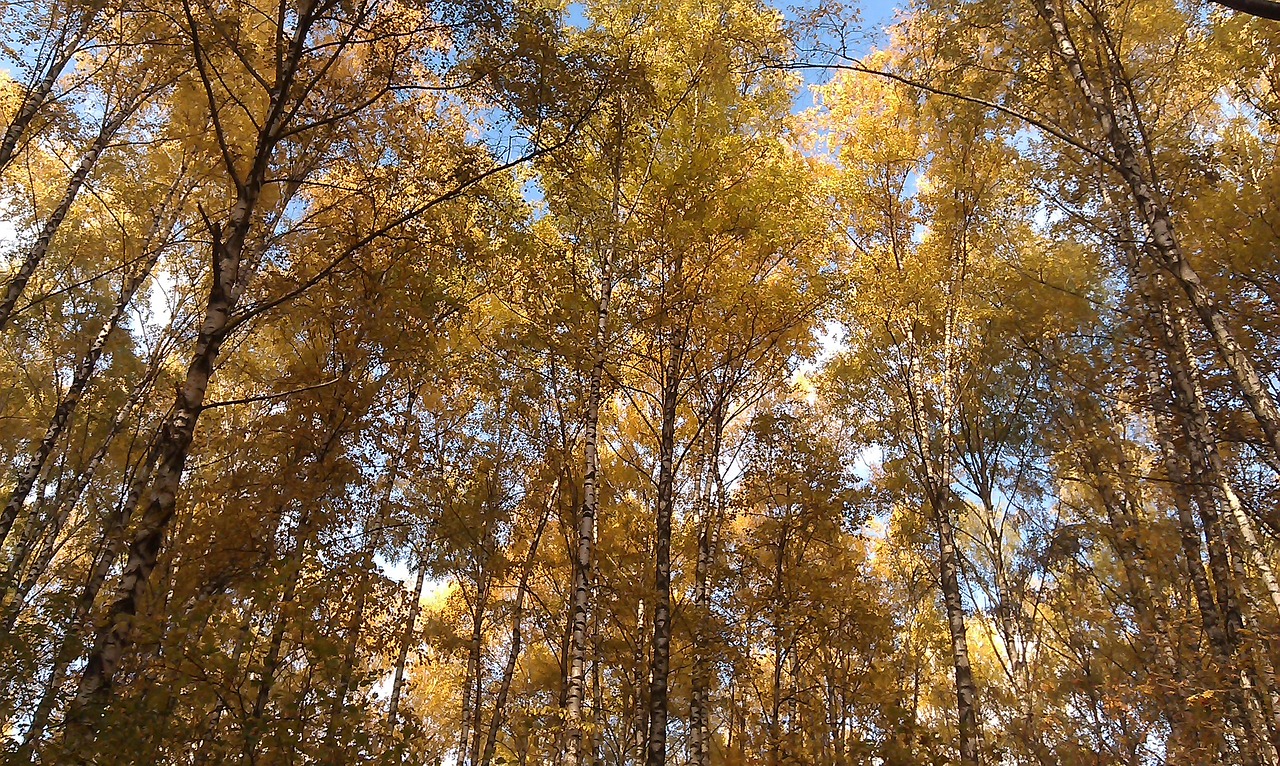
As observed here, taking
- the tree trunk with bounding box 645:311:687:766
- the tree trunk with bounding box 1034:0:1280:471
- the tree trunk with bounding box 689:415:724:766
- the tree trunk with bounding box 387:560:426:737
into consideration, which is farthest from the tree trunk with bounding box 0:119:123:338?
the tree trunk with bounding box 1034:0:1280:471

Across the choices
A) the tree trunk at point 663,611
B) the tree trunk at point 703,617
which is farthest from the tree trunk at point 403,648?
the tree trunk at point 703,617

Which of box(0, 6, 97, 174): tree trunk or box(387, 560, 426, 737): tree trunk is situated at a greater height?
box(0, 6, 97, 174): tree trunk

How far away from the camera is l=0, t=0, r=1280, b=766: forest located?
5.25 m

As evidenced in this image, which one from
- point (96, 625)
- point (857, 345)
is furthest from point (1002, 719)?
point (96, 625)

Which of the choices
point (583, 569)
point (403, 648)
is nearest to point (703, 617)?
point (583, 569)

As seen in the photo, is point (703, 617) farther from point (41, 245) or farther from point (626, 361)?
point (41, 245)

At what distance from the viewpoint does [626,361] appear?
9703 millimetres

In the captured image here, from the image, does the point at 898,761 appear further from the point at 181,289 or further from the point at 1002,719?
the point at 181,289

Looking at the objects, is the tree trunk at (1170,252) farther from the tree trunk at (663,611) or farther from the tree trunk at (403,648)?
the tree trunk at (403,648)

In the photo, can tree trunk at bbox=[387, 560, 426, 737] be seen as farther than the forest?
Yes

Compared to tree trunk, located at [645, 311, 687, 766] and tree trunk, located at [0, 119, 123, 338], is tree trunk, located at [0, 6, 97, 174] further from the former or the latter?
tree trunk, located at [645, 311, 687, 766]

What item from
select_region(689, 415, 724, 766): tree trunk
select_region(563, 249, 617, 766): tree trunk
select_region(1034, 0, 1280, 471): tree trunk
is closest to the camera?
select_region(1034, 0, 1280, 471): tree trunk

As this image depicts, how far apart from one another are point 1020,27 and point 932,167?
4.39 metres

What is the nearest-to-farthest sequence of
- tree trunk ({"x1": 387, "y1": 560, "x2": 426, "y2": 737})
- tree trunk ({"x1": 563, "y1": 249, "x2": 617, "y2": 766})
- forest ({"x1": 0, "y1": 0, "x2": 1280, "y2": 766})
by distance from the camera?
forest ({"x1": 0, "y1": 0, "x2": 1280, "y2": 766})
tree trunk ({"x1": 563, "y1": 249, "x2": 617, "y2": 766})
tree trunk ({"x1": 387, "y1": 560, "x2": 426, "y2": 737})
